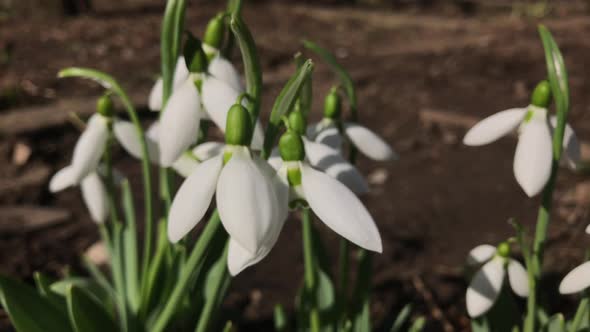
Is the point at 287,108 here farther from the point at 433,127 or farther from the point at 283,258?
the point at 433,127

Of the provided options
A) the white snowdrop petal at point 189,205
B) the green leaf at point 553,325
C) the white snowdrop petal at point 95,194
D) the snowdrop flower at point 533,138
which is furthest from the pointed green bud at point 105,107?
the green leaf at point 553,325

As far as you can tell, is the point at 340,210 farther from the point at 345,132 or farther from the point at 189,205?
the point at 345,132

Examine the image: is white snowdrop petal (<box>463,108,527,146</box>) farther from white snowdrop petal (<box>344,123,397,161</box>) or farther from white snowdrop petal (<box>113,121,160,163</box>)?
white snowdrop petal (<box>113,121,160,163</box>)

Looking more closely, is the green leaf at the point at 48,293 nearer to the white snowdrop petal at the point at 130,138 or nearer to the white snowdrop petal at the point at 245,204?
the white snowdrop petal at the point at 130,138

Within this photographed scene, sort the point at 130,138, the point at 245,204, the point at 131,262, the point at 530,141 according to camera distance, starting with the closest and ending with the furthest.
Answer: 1. the point at 245,204
2. the point at 530,141
3. the point at 130,138
4. the point at 131,262

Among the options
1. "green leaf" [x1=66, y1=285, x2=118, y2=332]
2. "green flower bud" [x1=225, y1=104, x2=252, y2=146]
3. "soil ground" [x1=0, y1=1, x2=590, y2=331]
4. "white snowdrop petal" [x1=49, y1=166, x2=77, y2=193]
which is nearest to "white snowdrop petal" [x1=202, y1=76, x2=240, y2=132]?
"green flower bud" [x1=225, y1=104, x2=252, y2=146]

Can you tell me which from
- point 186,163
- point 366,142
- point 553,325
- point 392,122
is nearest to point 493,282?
point 553,325
